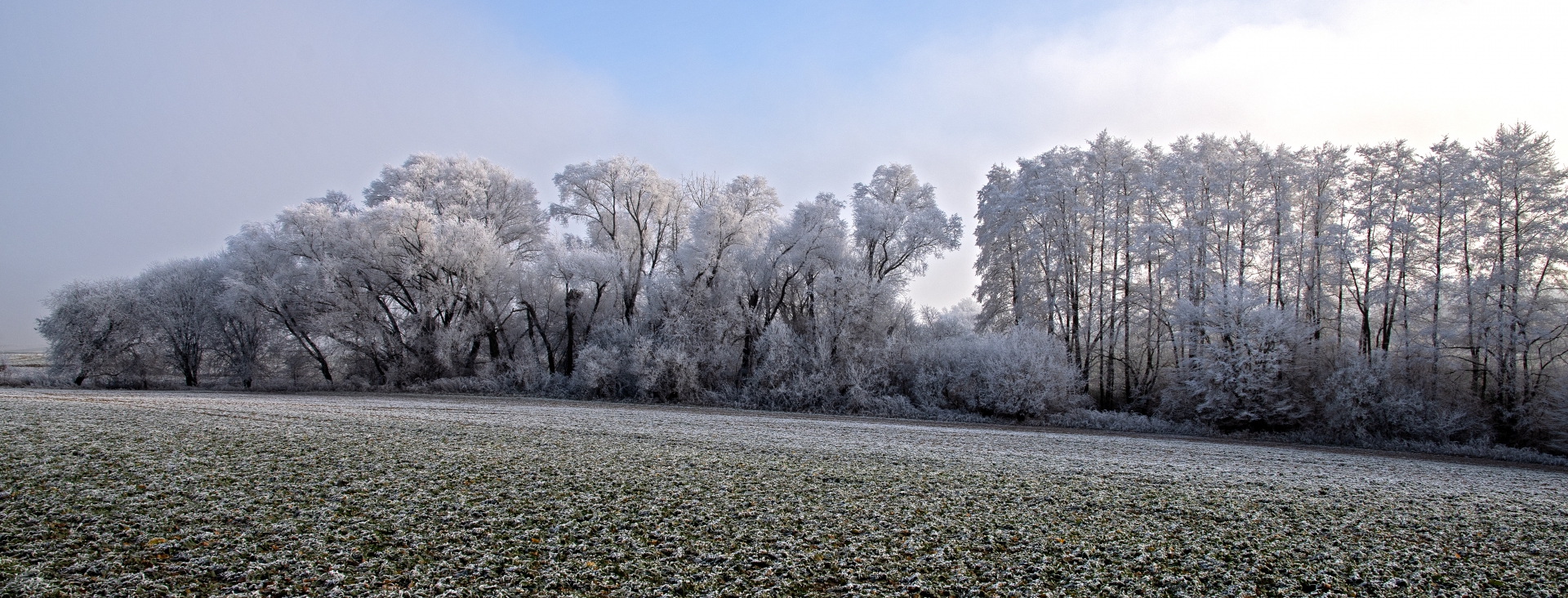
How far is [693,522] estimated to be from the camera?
5059 mm

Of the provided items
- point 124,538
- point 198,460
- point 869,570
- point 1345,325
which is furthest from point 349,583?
point 1345,325

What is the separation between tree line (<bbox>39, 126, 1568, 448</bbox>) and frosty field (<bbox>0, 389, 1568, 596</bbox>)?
1436 cm

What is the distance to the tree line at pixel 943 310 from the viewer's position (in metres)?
20.6

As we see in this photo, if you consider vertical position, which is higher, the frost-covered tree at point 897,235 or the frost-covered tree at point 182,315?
the frost-covered tree at point 897,235

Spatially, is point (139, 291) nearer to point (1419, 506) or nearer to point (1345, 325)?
point (1419, 506)

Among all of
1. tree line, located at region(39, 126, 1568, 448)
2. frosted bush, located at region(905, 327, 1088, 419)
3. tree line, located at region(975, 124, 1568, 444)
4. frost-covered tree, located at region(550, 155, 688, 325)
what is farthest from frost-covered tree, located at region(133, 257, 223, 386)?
tree line, located at region(975, 124, 1568, 444)

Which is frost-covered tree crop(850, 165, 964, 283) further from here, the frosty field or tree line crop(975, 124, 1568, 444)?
the frosty field

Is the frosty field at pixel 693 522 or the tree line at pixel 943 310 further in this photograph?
the tree line at pixel 943 310

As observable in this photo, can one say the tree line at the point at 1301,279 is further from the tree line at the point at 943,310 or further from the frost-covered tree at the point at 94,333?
the frost-covered tree at the point at 94,333

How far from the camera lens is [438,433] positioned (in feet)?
31.5

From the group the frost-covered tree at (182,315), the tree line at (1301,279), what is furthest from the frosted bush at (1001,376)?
the frost-covered tree at (182,315)

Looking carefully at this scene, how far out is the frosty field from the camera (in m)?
3.95

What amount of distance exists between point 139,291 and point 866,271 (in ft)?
113

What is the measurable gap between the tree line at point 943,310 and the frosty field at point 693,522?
14359 mm
